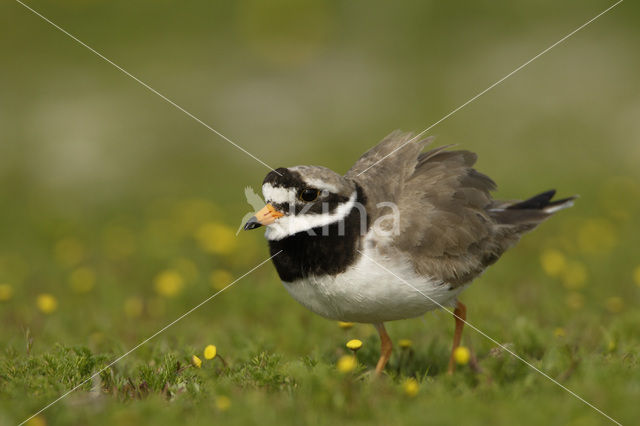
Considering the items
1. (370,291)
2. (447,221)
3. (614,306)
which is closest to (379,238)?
(370,291)

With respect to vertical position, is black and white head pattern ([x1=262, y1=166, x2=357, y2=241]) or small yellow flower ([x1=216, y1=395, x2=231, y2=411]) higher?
black and white head pattern ([x1=262, y1=166, x2=357, y2=241])

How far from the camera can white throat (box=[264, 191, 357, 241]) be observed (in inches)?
188

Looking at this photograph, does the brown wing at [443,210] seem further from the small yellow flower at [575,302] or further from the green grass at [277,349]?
the small yellow flower at [575,302]

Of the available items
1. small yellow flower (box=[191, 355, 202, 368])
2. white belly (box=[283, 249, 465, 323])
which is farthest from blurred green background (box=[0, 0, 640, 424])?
white belly (box=[283, 249, 465, 323])

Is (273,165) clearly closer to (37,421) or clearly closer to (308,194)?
(308,194)

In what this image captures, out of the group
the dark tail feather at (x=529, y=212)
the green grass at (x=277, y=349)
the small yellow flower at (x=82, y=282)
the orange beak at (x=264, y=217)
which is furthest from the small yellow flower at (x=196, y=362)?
the small yellow flower at (x=82, y=282)

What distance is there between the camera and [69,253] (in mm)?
8898

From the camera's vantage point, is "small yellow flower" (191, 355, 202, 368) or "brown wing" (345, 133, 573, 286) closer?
"small yellow flower" (191, 355, 202, 368)

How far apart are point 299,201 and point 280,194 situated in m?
0.14

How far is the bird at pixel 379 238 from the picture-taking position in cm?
469

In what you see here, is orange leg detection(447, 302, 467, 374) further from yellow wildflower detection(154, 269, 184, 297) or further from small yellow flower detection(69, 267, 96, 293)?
small yellow flower detection(69, 267, 96, 293)

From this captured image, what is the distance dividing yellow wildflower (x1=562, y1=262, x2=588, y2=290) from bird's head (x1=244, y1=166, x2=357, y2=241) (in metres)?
3.42

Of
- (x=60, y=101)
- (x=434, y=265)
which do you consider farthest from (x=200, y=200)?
(x=434, y=265)

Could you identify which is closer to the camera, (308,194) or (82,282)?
(308,194)
